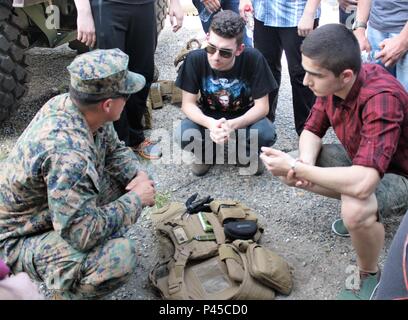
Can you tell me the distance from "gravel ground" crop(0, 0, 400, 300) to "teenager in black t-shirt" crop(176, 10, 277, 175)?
183mm

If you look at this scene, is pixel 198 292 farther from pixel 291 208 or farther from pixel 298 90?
pixel 298 90

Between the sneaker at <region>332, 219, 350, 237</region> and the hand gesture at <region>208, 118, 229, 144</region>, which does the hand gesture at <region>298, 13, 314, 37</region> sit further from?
the sneaker at <region>332, 219, 350, 237</region>

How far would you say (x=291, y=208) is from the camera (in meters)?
3.57

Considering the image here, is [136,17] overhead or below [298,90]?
overhead

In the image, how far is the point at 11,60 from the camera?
13.6ft

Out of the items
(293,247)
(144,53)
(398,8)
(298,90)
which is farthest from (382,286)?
(144,53)

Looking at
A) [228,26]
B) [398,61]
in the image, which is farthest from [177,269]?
[398,61]

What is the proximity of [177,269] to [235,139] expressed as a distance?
1.35 meters

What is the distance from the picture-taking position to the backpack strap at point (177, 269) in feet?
8.97

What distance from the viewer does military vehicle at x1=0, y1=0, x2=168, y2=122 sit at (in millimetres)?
4051

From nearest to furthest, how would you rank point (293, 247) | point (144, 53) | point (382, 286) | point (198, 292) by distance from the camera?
point (382, 286)
point (198, 292)
point (293, 247)
point (144, 53)

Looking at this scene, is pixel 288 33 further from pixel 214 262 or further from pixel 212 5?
pixel 214 262

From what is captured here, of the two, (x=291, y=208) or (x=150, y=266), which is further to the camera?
(x=291, y=208)

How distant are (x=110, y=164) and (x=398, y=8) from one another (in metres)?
1.99
